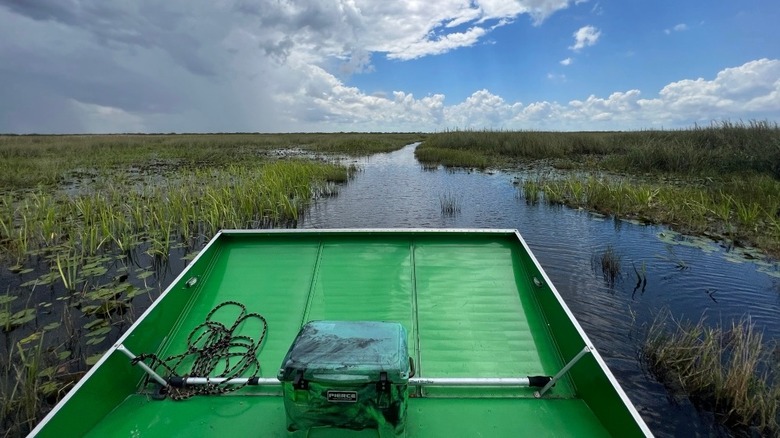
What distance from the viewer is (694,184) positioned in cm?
1120

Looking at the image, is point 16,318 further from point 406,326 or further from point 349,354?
point 349,354

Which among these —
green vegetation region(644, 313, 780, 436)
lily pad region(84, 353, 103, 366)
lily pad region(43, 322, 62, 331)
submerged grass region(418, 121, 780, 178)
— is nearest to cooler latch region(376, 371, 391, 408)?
green vegetation region(644, 313, 780, 436)

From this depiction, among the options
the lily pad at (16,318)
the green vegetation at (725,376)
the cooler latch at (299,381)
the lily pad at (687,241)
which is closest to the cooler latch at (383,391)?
the cooler latch at (299,381)

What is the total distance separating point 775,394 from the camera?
281 cm

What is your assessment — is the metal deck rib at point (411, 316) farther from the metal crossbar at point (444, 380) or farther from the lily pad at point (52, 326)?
the lily pad at point (52, 326)

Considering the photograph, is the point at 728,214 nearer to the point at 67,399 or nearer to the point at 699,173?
the point at 699,173

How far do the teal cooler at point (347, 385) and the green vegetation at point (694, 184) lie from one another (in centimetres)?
764

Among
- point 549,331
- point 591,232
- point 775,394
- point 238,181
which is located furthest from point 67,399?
point 238,181

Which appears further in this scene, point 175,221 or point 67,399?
point 175,221

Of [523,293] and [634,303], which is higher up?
[523,293]

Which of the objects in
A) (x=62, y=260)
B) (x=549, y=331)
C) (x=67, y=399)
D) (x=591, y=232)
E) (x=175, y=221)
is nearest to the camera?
(x=67, y=399)

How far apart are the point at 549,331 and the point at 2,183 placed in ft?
49.4

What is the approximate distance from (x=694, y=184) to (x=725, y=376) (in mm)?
10179

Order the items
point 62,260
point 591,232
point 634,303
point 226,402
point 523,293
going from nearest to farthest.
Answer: point 226,402 → point 523,293 → point 634,303 → point 62,260 → point 591,232
